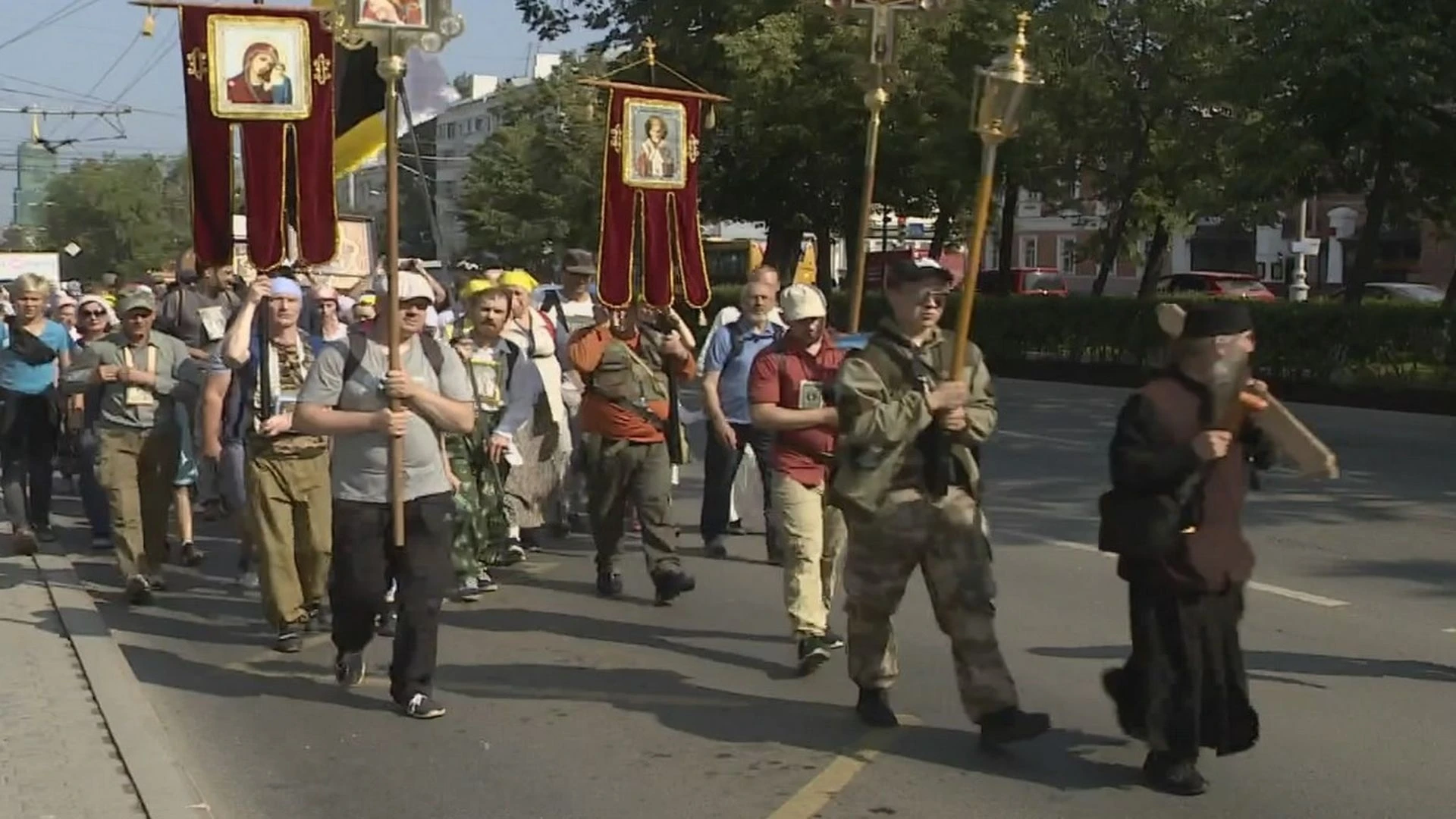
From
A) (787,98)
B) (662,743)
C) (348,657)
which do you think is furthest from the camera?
(787,98)

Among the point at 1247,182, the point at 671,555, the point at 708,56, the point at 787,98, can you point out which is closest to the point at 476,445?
the point at 671,555

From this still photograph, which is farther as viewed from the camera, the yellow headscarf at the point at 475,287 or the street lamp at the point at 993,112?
the yellow headscarf at the point at 475,287

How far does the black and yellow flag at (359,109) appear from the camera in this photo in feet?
42.0

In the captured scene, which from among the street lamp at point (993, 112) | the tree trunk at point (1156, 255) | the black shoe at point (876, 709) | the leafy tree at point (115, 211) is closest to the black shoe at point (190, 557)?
the black shoe at point (876, 709)

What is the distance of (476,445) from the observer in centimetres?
1009

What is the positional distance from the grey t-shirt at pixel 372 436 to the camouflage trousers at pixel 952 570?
1760mm

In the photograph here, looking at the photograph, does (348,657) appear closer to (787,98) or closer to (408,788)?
(408,788)

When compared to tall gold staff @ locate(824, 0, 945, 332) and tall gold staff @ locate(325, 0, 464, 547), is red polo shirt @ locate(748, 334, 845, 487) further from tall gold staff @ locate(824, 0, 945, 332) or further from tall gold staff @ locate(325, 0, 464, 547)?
tall gold staff @ locate(325, 0, 464, 547)

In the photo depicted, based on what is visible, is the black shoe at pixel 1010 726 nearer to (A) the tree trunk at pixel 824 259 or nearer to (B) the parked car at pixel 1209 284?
(A) the tree trunk at pixel 824 259

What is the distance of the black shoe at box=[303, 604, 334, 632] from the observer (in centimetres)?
885

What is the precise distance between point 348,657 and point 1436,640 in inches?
188

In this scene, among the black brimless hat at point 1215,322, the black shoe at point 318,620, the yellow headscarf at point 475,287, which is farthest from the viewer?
the yellow headscarf at point 475,287

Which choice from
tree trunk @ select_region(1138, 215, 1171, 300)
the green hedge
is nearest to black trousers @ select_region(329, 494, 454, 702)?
the green hedge

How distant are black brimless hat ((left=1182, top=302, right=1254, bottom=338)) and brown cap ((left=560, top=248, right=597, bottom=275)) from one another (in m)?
6.92
